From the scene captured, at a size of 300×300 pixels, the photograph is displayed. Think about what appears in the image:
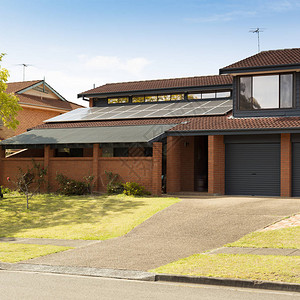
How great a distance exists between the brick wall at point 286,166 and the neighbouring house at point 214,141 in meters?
0.05

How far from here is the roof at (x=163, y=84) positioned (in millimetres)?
30125

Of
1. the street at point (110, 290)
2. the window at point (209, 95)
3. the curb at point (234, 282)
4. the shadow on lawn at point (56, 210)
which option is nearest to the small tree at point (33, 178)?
the shadow on lawn at point (56, 210)

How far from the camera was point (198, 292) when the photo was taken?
789cm

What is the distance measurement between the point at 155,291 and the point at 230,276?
1466mm

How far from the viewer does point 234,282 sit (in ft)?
27.2

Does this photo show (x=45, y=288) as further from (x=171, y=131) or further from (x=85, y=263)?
(x=171, y=131)

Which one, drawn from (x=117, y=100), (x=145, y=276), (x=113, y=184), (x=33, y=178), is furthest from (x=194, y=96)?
(x=145, y=276)

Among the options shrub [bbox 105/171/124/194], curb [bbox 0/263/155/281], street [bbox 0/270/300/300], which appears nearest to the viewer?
street [bbox 0/270/300/300]

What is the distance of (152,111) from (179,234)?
16.0 m

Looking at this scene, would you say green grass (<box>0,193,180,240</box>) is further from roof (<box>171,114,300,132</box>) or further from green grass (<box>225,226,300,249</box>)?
roof (<box>171,114,300,132</box>)

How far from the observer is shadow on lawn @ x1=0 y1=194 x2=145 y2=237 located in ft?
57.1

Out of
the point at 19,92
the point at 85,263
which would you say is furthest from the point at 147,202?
the point at 19,92

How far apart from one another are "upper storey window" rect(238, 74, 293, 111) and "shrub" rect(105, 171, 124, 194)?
737 cm

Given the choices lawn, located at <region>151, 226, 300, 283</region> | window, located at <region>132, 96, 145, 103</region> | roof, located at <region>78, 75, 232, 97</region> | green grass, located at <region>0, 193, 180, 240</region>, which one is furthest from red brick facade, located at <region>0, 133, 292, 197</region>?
lawn, located at <region>151, 226, 300, 283</region>
